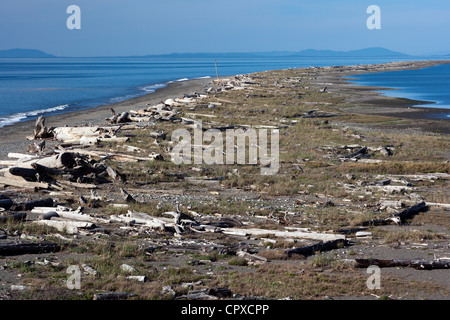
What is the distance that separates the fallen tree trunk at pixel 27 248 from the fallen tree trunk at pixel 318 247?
5477 mm

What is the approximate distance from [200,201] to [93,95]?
2282 inches

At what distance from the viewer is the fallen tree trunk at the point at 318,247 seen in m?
11.6

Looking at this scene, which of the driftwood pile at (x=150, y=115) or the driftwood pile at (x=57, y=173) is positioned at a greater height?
the driftwood pile at (x=150, y=115)

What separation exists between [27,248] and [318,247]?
6814 mm

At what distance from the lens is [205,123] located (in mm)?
35594

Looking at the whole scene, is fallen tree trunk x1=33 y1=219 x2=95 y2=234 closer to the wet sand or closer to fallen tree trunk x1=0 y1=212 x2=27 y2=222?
fallen tree trunk x1=0 y1=212 x2=27 y2=222

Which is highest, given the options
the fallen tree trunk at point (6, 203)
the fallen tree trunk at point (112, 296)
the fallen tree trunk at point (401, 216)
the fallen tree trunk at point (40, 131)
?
the fallen tree trunk at point (40, 131)

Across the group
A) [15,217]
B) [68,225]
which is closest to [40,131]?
[15,217]

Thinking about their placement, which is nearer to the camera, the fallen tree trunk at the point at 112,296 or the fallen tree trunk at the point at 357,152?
the fallen tree trunk at the point at 112,296

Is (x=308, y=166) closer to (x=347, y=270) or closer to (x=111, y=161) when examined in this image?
(x=111, y=161)

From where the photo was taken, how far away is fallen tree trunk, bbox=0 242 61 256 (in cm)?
1059

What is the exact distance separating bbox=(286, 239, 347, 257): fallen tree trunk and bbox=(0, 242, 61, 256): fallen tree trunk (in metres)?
5.48

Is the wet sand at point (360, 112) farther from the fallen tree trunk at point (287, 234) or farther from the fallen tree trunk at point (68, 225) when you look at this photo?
the fallen tree trunk at point (287, 234)

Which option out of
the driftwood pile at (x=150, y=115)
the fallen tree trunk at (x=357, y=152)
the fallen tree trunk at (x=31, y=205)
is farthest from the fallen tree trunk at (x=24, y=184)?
the driftwood pile at (x=150, y=115)
